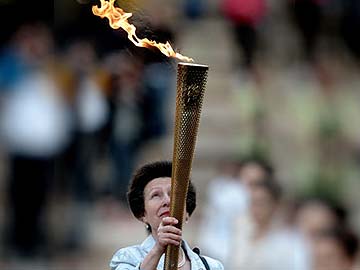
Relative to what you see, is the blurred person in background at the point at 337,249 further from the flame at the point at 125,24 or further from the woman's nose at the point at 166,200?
the flame at the point at 125,24

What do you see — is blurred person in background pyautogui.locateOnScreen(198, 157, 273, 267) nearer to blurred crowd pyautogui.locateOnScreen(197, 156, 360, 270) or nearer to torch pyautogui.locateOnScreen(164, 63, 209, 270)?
blurred crowd pyautogui.locateOnScreen(197, 156, 360, 270)

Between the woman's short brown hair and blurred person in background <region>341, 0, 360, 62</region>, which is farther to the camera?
blurred person in background <region>341, 0, 360, 62</region>

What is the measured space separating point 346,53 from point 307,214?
8065 mm

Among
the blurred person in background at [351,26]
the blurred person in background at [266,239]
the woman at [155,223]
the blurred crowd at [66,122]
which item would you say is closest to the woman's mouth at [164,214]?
the woman at [155,223]

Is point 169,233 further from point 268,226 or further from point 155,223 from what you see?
point 268,226

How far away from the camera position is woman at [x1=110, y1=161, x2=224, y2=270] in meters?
5.58

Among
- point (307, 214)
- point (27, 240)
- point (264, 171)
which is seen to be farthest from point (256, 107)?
point (307, 214)

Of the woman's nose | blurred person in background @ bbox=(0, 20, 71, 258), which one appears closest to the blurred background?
blurred person in background @ bbox=(0, 20, 71, 258)

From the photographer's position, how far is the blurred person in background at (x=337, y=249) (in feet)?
18.4

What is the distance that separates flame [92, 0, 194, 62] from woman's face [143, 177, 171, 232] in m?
0.47

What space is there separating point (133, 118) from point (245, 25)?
1774mm

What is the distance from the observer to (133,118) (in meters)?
13.2

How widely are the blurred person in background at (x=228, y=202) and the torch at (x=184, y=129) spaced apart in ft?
11.8

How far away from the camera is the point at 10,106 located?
12070 mm
